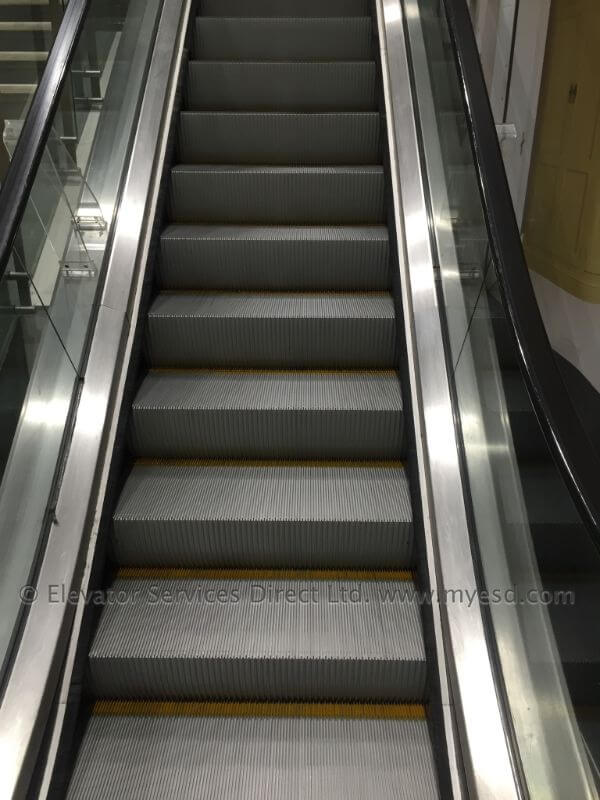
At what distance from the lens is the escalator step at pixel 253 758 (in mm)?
1771

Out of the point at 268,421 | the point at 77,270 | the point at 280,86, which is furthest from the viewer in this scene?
the point at 280,86

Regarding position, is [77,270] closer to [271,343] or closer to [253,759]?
[271,343]

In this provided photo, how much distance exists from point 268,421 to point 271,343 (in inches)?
14.7

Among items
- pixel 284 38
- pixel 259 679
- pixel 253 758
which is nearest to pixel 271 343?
pixel 259 679

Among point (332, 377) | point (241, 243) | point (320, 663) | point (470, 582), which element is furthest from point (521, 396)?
point (241, 243)

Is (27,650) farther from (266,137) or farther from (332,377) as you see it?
(266,137)

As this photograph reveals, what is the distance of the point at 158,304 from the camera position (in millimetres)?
2732

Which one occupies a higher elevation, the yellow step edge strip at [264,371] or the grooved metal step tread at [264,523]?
the yellow step edge strip at [264,371]

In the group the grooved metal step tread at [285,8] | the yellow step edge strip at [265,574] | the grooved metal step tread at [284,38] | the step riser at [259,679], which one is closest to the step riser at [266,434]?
the yellow step edge strip at [265,574]

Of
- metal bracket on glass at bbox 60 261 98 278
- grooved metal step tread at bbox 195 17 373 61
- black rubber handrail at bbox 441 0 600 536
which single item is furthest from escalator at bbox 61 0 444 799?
black rubber handrail at bbox 441 0 600 536

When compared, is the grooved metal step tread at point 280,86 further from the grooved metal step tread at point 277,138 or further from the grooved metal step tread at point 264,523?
the grooved metal step tread at point 264,523

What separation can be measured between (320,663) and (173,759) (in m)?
0.46

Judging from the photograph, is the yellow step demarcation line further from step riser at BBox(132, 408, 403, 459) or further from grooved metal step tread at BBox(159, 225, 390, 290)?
step riser at BBox(132, 408, 403, 459)

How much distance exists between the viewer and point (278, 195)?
306cm
